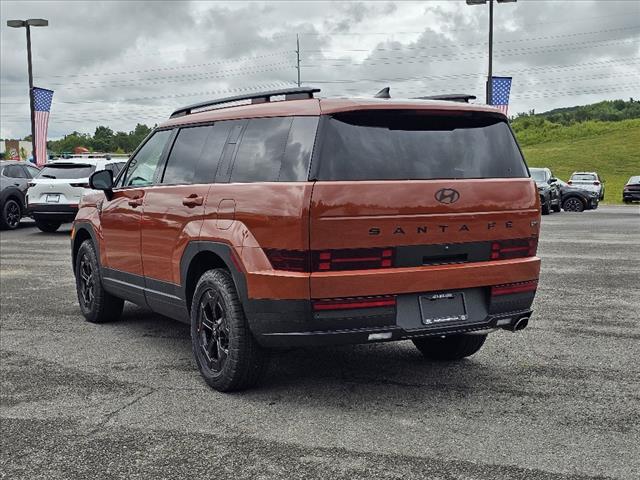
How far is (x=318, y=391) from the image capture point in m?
5.15

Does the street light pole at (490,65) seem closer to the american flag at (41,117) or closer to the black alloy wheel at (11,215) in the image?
the american flag at (41,117)

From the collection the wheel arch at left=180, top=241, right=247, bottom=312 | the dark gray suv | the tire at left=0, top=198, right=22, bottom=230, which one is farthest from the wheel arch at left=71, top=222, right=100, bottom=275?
the tire at left=0, top=198, right=22, bottom=230

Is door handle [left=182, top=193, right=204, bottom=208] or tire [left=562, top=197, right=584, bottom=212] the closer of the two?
door handle [left=182, top=193, right=204, bottom=208]

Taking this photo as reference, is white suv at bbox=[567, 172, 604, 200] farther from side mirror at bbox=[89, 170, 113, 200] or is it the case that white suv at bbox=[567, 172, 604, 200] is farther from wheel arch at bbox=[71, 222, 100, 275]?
side mirror at bbox=[89, 170, 113, 200]

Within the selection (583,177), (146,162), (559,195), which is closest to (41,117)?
(559,195)

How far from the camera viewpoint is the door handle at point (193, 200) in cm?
538

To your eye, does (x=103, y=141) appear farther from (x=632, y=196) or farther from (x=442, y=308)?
(x=442, y=308)

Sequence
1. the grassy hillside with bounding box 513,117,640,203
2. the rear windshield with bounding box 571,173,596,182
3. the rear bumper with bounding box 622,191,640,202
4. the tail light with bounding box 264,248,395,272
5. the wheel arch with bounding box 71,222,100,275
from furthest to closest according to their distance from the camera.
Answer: the grassy hillside with bounding box 513,117,640,203 < the rear windshield with bounding box 571,173,596,182 < the rear bumper with bounding box 622,191,640,202 < the wheel arch with bounding box 71,222,100,275 < the tail light with bounding box 264,248,395,272

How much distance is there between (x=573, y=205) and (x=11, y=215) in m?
20.4

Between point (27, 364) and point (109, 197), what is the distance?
5.43 feet

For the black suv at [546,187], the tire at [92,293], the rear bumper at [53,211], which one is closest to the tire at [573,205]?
the black suv at [546,187]

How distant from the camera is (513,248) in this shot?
512cm

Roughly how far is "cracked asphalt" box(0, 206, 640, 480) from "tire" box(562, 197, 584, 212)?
2364cm

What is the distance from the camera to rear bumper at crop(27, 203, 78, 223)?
57.3 ft
